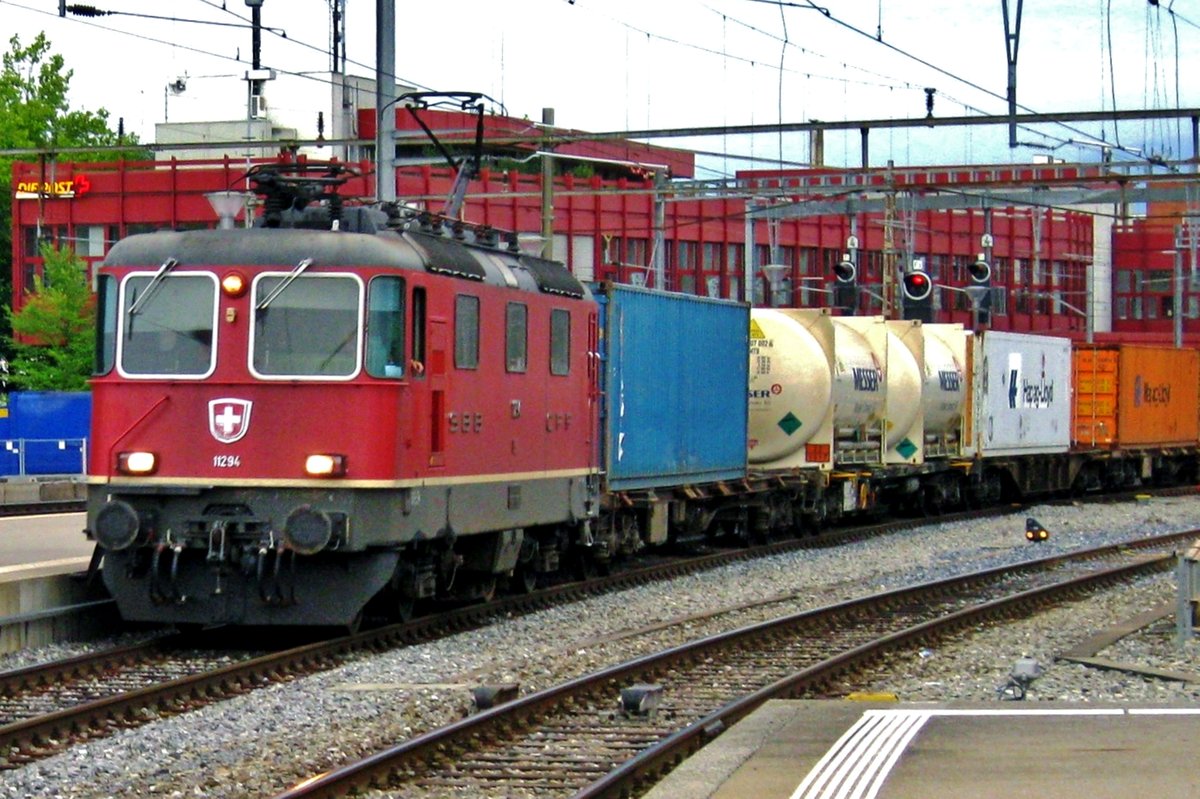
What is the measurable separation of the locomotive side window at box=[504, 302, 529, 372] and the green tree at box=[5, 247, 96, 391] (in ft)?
112

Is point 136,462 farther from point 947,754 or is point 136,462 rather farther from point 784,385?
point 784,385

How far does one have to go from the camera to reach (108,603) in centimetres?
1591

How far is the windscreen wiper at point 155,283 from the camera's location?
584 inches

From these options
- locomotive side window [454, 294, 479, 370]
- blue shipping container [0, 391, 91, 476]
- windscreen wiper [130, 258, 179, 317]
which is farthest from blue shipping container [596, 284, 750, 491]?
blue shipping container [0, 391, 91, 476]

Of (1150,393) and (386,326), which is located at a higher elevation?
(386,326)

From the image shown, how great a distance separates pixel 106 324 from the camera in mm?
15016

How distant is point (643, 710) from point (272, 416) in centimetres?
429

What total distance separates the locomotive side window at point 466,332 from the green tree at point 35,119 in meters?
57.7

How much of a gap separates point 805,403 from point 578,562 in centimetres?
690

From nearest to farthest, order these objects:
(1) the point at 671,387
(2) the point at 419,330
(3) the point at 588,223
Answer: (2) the point at 419,330 → (1) the point at 671,387 → (3) the point at 588,223

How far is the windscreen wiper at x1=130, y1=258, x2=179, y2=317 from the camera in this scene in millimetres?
14836

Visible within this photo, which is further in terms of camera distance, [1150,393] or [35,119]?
[35,119]

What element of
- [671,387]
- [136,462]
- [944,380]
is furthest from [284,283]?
[944,380]

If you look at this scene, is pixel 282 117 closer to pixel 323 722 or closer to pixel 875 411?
pixel 875 411
